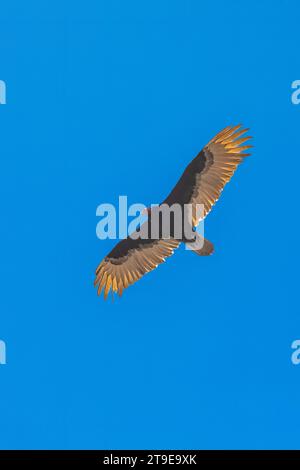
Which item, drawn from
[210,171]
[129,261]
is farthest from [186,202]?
[129,261]

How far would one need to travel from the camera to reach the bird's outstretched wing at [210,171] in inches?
651

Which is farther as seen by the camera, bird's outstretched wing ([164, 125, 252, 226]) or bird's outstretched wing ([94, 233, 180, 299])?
bird's outstretched wing ([94, 233, 180, 299])

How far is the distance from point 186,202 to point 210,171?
732 millimetres

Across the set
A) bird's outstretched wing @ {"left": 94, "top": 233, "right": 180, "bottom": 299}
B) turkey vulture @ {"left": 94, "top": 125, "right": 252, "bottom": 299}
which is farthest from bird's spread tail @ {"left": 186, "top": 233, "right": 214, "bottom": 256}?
bird's outstretched wing @ {"left": 94, "top": 233, "right": 180, "bottom": 299}

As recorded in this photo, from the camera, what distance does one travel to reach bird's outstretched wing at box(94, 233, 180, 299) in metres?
17.4

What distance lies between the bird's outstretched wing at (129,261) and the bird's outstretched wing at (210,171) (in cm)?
98

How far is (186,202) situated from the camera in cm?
1692

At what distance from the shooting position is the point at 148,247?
1756cm

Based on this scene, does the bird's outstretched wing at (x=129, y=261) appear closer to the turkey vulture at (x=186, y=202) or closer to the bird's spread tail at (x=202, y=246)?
the turkey vulture at (x=186, y=202)

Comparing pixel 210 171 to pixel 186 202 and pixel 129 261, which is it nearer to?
pixel 186 202

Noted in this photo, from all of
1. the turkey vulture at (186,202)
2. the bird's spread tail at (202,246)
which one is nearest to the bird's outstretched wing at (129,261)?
the turkey vulture at (186,202)

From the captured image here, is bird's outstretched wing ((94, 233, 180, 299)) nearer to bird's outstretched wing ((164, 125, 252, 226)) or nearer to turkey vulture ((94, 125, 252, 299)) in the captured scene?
turkey vulture ((94, 125, 252, 299))

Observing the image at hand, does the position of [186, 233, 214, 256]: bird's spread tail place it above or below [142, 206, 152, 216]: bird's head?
below
